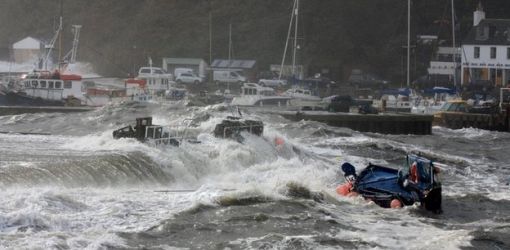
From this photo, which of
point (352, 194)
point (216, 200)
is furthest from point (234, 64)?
point (216, 200)

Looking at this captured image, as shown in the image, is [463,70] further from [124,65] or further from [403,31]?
[124,65]

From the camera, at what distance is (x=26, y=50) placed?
7938cm

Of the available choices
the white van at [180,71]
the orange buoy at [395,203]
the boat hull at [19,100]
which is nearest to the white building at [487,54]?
the white van at [180,71]

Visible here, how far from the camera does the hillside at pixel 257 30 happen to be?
7738 centimetres

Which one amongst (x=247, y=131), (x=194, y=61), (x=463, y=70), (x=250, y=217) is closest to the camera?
(x=250, y=217)

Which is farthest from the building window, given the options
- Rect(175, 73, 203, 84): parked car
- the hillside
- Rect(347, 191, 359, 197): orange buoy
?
Rect(347, 191, 359, 197): orange buoy

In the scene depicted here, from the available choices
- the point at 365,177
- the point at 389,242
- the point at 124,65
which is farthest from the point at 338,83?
the point at 389,242

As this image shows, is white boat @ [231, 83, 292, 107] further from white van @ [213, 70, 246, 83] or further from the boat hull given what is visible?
the boat hull

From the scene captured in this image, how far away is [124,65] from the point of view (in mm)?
80062

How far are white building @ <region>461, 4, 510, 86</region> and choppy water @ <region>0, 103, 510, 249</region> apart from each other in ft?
114

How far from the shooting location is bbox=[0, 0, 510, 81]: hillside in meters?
77.4

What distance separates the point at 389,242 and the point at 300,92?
4532 cm

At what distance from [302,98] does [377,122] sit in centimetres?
1511

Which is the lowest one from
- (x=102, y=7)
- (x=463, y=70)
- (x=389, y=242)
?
(x=389, y=242)
